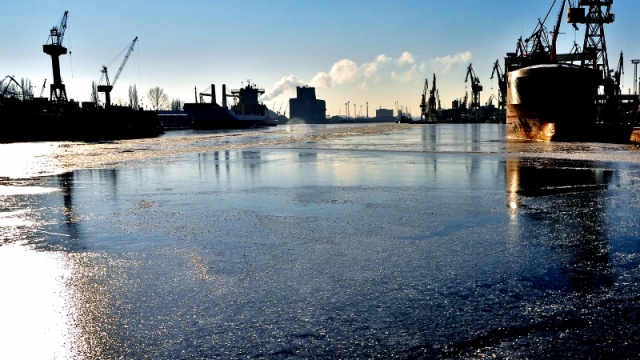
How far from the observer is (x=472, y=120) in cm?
15050

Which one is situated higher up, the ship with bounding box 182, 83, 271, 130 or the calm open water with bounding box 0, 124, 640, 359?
the ship with bounding box 182, 83, 271, 130

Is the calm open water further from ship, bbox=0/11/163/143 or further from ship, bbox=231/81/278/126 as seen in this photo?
ship, bbox=231/81/278/126

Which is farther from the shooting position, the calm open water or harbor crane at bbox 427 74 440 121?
harbor crane at bbox 427 74 440 121

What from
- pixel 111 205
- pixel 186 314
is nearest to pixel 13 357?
pixel 186 314

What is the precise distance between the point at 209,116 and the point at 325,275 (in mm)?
107346

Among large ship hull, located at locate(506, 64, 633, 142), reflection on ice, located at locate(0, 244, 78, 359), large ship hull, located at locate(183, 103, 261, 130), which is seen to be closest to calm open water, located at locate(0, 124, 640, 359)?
reflection on ice, located at locate(0, 244, 78, 359)

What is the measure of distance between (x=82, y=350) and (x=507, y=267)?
413cm

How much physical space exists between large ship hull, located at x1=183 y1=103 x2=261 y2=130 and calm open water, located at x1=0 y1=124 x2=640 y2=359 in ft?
326

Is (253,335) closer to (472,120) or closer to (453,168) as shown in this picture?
(453,168)

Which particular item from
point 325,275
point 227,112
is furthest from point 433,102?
point 325,275

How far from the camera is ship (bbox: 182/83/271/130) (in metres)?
106

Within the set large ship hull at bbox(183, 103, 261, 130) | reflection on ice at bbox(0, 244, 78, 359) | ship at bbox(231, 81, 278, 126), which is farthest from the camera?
ship at bbox(231, 81, 278, 126)

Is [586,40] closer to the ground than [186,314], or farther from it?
farther from it

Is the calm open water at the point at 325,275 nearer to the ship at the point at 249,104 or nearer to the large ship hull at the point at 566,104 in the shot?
the large ship hull at the point at 566,104
